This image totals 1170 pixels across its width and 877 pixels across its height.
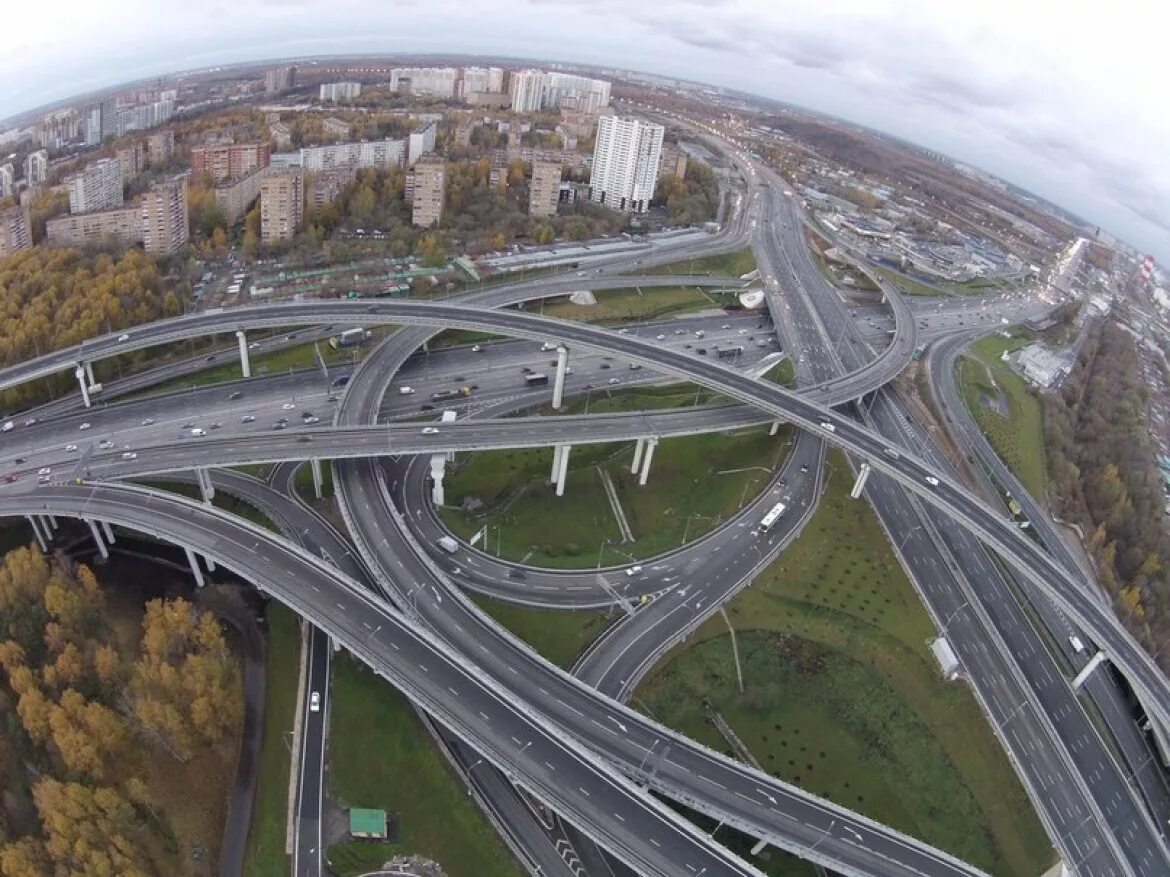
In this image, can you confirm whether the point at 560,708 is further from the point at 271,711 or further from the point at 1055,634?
the point at 1055,634

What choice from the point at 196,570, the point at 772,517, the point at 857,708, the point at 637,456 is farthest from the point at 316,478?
the point at 857,708

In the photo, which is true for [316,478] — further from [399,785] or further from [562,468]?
[399,785]

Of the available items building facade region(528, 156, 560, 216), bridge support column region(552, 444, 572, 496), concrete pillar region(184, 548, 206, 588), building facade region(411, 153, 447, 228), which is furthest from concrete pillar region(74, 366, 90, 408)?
building facade region(528, 156, 560, 216)

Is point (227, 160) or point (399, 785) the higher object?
point (227, 160)

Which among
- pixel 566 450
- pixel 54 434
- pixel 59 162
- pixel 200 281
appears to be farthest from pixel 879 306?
pixel 59 162

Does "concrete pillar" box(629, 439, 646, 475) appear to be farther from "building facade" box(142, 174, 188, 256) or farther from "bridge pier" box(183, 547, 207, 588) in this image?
"building facade" box(142, 174, 188, 256)

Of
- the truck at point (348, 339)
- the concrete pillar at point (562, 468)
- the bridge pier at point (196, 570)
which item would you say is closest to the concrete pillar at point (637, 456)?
the concrete pillar at point (562, 468)

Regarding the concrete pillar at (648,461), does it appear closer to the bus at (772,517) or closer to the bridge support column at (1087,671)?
the bus at (772,517)

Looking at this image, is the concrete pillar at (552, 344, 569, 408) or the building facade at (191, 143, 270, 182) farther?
the building facade at (191, 143, 270, 182)
